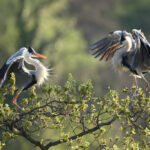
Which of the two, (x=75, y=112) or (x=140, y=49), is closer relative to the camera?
(x=75, y=112)

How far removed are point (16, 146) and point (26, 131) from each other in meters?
8.43

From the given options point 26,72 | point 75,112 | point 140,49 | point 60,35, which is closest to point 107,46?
point 140,49

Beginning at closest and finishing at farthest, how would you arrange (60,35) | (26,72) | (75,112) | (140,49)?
1. (75,112)
2. (26,72)
3. (140,49)
4. (60,35)

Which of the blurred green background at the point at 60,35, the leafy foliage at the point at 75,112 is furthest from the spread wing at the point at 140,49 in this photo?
the leafy foliage at the point at 75,112

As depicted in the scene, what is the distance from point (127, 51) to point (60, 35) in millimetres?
9706

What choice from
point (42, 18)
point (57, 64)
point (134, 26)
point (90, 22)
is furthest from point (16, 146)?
point (90, 22)

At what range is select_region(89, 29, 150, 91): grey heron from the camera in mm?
6776

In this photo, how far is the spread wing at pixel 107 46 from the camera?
7625 millimetres

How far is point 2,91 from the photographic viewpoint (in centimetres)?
525

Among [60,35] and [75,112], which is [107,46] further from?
[60,35]

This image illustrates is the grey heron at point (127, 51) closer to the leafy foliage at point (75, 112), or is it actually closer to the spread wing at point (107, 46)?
the spread wing at point (107, 46)

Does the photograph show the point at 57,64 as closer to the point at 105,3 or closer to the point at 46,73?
the point at 46,73

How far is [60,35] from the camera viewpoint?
1691 centimetres

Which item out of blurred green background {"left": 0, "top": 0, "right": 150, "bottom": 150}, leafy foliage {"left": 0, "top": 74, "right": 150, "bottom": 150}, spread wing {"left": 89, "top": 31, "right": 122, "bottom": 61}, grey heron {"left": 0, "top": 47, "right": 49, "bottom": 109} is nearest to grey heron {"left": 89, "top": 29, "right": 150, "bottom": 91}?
spread wing {"left": 89, "top": 31, "right": 122, "bottom": 61}
